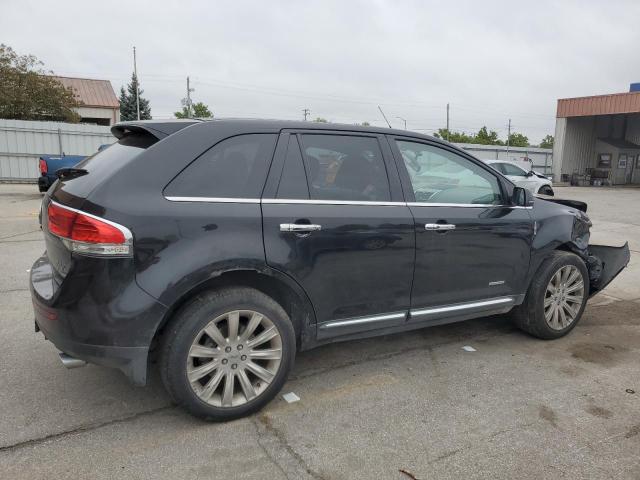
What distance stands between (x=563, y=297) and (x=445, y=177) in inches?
62.8

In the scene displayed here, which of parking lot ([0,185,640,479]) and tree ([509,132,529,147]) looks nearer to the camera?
parking lot ([0,185,640,479])

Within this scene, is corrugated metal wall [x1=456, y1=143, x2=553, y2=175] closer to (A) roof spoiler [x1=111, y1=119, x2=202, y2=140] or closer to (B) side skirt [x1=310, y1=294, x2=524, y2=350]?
(B) side skirt [x1=310, y1=294, x2=524, y2=350]

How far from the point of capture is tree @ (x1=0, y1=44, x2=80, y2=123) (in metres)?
24.9

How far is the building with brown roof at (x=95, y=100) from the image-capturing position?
35125 mm

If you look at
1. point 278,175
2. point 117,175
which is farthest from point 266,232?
point 117,175

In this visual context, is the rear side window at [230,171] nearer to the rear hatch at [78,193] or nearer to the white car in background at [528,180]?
the rear hatch at [78,193]

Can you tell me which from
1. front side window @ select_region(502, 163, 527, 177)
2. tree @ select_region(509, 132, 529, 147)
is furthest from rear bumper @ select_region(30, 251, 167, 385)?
tree @ select_region(509, 132, 529, 147)

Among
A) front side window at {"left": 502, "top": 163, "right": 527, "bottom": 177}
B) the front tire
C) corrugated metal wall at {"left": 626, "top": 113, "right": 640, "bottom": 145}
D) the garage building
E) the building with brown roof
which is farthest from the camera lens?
the building with brown roof

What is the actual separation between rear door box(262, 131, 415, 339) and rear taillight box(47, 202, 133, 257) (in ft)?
2.56

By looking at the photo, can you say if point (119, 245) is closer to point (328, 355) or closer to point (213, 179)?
point (213, 179)

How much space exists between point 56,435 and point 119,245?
1.15 meters

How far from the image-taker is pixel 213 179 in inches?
116

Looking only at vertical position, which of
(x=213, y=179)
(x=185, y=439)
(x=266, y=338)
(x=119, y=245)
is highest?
(x=213, y=179)

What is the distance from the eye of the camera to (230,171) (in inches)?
119
